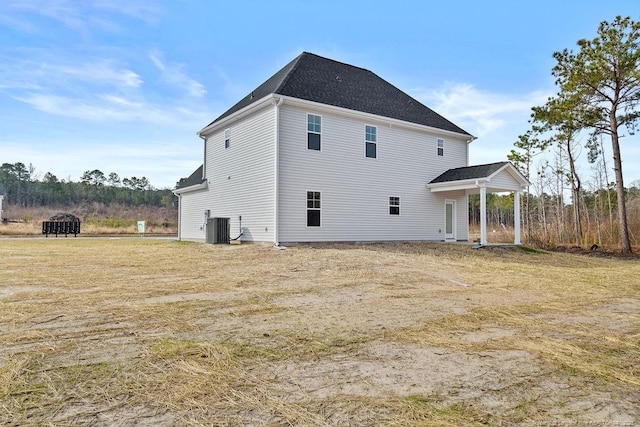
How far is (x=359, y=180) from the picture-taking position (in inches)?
561

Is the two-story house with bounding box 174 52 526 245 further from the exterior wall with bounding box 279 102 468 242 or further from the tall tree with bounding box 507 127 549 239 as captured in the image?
the tall tree with bounding box 507 127 549 239

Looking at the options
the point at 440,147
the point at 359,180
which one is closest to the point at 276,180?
the point at 359,180

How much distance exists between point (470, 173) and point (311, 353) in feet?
45.5

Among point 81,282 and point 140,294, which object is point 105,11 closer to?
point 81,282

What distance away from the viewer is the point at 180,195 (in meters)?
19.6

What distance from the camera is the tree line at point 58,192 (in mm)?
57875

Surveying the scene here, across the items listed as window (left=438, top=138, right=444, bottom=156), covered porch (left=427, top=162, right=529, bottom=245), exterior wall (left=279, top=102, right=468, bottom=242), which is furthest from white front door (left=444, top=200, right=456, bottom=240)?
window (left=438, top=138, right=444, bottom=156)

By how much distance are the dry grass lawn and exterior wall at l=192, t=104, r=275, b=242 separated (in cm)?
653

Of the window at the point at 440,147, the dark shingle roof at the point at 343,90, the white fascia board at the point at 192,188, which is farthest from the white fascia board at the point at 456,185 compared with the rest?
the white fascia board at the point at 192,188

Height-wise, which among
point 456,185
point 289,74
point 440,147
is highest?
point 289,74

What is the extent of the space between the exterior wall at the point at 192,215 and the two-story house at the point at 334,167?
0.32 feet

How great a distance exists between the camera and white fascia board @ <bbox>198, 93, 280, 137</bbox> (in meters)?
12.7

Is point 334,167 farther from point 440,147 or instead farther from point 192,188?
point 192,188

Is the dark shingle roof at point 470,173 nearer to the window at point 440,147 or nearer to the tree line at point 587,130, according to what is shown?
the window at point 440,147
